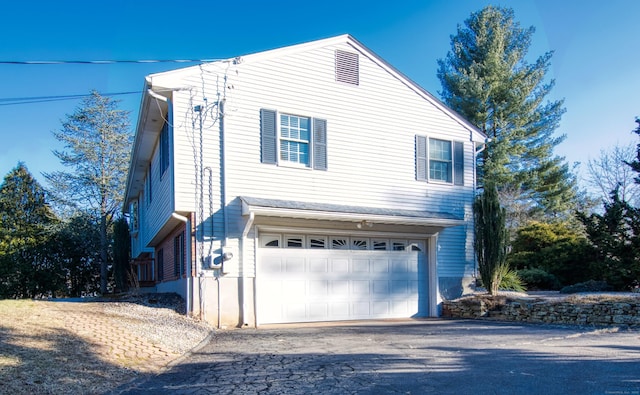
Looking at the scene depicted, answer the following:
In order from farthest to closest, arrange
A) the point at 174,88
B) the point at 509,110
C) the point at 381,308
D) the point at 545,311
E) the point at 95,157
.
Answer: the point at 95,157 → the point at 509,110 → the point at 381,308 → the point at 545,311 → the point at 174,88

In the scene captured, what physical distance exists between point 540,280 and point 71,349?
15492 mm

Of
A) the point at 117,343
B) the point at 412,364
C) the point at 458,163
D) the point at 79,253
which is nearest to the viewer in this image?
the point at 412,364

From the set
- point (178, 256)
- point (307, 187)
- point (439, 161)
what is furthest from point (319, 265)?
point (439, 161)

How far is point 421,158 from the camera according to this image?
48.1ft

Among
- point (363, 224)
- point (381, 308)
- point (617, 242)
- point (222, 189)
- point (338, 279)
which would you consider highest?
point (222, 189)

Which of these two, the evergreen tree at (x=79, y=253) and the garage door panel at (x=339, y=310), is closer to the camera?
the garage door panel at (x=339, y=310)

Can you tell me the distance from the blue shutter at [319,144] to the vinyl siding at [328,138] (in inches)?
5.2

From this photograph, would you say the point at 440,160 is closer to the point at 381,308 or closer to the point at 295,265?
the point at 381,308

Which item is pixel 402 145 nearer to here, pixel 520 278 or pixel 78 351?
pixel 520 278

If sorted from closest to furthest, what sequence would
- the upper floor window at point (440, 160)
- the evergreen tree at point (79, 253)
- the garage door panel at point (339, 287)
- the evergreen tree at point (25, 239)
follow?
the garage door panel at point (339, 287), the upper floor window at point (440, 160), the evergreen tree at point (25, 239), the evergreen tree at point (79, 253)

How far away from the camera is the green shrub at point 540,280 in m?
17.7

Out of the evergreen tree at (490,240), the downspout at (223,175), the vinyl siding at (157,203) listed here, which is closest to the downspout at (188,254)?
the vinyl siding at (157,203)

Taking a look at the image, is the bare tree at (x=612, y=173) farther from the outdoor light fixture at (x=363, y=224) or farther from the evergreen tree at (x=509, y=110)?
the outdoor light fixture at (x=363, y=224)

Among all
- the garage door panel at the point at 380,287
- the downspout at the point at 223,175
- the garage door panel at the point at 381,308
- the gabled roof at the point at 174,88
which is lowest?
the garage door panel at the point at 381,308
